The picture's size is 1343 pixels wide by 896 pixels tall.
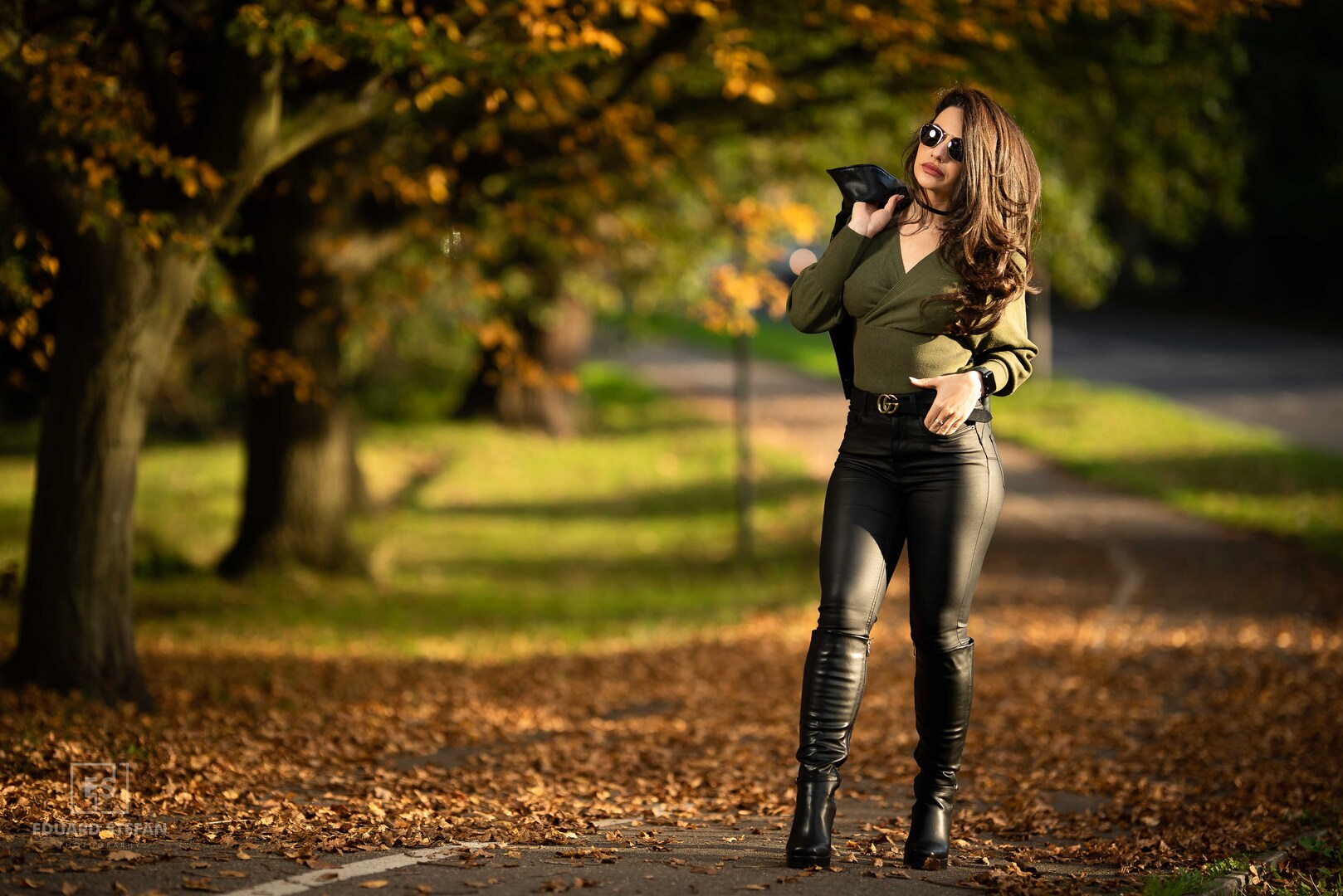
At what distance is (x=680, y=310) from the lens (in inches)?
688

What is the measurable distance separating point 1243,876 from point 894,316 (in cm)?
205

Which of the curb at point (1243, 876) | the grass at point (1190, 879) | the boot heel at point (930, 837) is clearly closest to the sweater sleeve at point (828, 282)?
the boot heel at point (930, 837)

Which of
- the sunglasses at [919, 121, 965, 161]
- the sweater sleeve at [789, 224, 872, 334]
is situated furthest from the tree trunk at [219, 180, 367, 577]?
the sunglasses at [919, 121, 965, 161]

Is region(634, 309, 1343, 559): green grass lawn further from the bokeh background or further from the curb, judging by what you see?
the curb

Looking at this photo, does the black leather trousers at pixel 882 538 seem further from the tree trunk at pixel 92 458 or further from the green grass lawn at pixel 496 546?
the green grass lawn at pixel 496 546

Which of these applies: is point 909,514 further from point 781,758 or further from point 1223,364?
point 1223,364

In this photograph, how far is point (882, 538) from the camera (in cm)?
429

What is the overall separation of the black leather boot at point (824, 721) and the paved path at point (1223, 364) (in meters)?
16.0

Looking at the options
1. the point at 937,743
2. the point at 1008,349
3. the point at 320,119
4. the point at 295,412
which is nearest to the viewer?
the point at 1008,349

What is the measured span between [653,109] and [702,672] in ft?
16.3

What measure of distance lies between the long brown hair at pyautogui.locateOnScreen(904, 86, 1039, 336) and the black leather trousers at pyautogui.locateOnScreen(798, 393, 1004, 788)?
360 mm

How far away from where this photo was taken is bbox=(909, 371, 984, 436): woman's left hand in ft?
13.5

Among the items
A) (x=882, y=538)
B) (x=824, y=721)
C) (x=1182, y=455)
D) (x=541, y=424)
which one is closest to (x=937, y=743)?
(x=824, y=721)

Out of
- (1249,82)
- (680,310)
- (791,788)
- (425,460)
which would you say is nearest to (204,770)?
(791,788)
